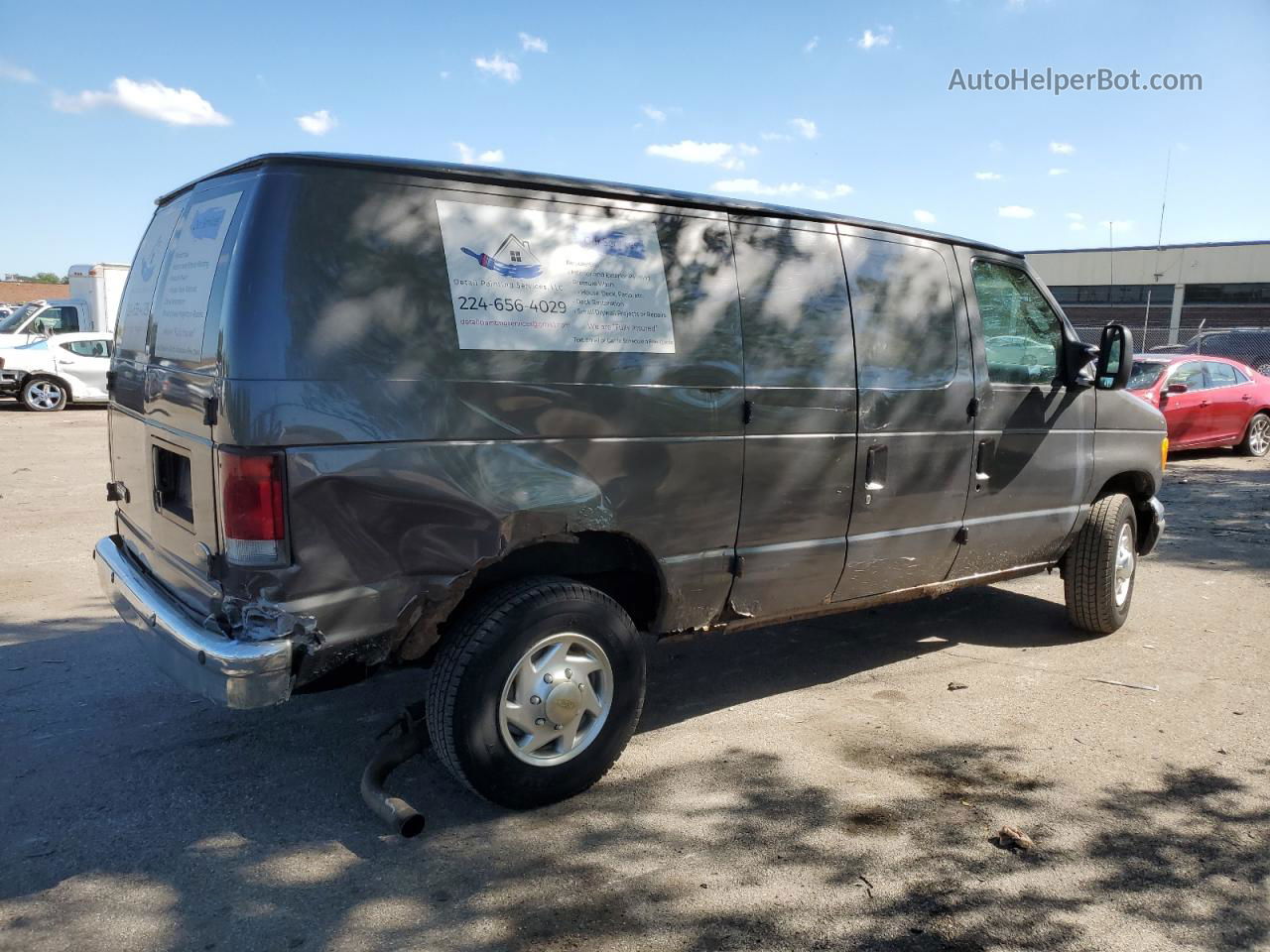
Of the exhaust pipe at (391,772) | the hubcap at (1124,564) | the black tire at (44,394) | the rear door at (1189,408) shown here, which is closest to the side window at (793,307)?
the exhaust pipe at (391,772)


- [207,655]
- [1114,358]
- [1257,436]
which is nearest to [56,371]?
[207,655]

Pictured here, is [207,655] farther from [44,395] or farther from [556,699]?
[44,395]

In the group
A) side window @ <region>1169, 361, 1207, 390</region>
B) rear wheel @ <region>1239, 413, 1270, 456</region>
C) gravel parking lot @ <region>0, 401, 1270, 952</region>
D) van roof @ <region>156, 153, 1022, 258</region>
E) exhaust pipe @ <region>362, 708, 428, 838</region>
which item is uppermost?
van roof @ <region>156, 153, 1022, 258</region>

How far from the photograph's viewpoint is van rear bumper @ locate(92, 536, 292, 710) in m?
3.03

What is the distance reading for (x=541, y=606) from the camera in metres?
3.50

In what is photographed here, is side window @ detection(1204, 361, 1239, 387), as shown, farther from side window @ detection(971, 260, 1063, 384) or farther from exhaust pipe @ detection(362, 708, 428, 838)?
exhaust pipe @ detection(362, 708, 428, 838)

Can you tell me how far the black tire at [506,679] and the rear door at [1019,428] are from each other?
7.53 ft

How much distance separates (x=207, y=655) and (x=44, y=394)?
59.8 feet

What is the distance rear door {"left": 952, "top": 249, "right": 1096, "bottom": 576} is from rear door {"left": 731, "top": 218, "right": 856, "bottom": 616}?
39.7 inches

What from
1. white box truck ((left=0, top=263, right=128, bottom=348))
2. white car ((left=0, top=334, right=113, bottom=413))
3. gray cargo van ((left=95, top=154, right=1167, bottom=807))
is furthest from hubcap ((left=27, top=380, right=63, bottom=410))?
gray cargo van ((left=95, top=154, right=1167, bottom=807))

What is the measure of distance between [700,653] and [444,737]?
95.8 inches

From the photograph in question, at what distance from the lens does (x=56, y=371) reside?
18.4 m

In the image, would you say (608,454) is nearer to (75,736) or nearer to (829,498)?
(829,498)

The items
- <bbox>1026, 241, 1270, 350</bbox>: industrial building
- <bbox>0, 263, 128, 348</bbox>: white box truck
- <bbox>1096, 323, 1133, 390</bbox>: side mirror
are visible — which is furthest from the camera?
<bbox>1026, 241, 1270, 350</bbox>: industrial building
